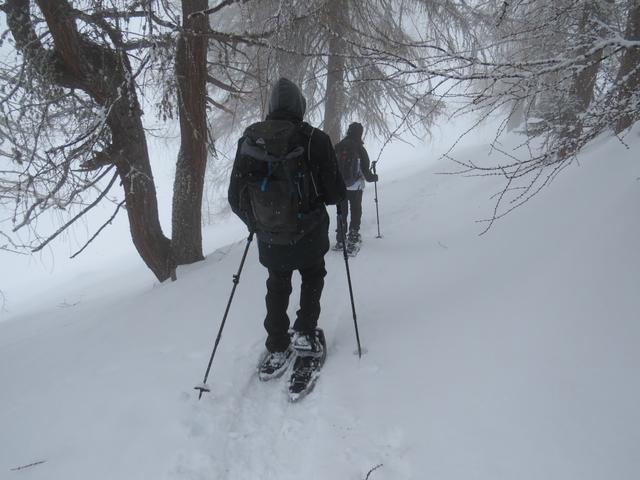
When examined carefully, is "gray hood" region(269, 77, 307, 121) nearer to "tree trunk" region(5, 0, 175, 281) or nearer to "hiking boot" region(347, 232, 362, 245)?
"tree trunk" region(5, 0, 175, 281)

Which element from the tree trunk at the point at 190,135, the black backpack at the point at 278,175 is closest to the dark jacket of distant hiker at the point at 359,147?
the tree trunk at the point at 190,135

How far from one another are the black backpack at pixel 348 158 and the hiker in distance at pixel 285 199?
8.52 ft

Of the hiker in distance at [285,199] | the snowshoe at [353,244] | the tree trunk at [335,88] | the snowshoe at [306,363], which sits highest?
the tree trunk at [335,88]

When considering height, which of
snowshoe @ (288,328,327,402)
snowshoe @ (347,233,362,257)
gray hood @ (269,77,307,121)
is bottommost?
snowshoe @ (288,328,327,402)

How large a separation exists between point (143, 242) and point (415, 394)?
160 inches

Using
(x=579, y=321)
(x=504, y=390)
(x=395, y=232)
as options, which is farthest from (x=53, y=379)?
(x=395, y=232)

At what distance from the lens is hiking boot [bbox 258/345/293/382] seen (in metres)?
2.97

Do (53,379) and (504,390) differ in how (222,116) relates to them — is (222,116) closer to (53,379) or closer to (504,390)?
(53,379)

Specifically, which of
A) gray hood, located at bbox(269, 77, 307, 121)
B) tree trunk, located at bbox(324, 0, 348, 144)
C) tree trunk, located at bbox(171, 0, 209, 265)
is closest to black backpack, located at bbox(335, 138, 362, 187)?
tree trunk, located at bbox(171, 0, 209, 265)

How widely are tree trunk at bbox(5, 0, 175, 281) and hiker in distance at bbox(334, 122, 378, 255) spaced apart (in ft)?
8.51

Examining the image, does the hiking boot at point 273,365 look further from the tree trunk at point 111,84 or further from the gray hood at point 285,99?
the tree trunk at point 111,84

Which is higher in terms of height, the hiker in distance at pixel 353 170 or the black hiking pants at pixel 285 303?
the hiker in distance at pixel 353 170

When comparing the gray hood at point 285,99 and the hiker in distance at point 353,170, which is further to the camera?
the hiker in distance at point 353,170

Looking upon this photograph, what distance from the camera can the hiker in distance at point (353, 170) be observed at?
5371mm
